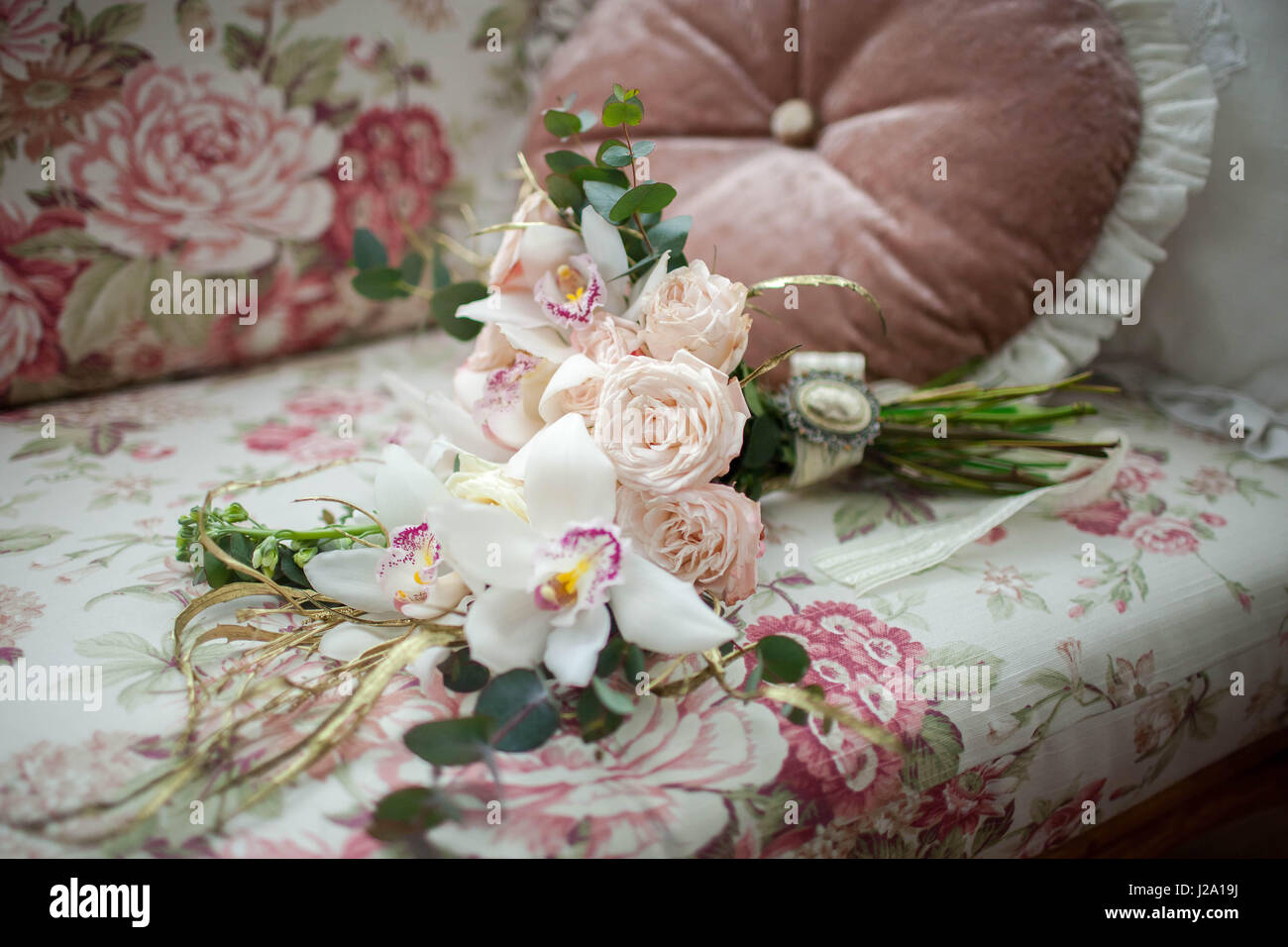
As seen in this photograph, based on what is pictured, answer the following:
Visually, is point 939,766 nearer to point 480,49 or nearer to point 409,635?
point 409,635

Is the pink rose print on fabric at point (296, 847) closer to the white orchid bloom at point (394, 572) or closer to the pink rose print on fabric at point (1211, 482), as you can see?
the white orchid bloom at point (394, 572)

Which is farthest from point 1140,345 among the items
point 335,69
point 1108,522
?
point 335,69

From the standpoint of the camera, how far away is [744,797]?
452 millimetres

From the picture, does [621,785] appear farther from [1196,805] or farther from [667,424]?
[1196,805]

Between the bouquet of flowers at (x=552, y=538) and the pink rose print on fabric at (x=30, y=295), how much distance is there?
420 millimetres

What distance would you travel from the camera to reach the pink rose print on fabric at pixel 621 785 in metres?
0.42

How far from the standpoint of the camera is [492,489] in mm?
495

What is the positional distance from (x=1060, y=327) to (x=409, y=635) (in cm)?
66

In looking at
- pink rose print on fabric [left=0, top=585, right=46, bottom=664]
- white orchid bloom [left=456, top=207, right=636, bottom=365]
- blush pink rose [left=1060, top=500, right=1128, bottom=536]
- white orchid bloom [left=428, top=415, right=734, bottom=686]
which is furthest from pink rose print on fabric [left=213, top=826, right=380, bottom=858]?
blush pink rose [left=1060, top=500, right=1128, bottom=536]

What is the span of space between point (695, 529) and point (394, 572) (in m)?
0.19

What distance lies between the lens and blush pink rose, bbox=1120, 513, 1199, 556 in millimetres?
645

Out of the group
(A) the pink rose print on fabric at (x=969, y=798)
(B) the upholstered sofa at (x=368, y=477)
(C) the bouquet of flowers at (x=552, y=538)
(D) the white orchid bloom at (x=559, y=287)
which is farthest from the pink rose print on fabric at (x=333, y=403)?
(A) the pink rose print on fabric at (x=969, y=798)

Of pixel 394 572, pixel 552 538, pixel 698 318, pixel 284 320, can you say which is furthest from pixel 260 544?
pixel 284 320
